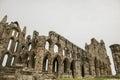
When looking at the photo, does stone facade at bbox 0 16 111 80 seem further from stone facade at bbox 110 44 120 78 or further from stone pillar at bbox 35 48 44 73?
stone facade at bbox 110 44 120 78

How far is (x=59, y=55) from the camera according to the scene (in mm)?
29531

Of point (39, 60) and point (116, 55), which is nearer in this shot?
point (116, 55)

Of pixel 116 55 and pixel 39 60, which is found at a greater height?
pixel 116 55

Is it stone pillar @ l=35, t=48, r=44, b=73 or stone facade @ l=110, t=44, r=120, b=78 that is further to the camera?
stone pillar @ l=35, t=48, r=44, b=73

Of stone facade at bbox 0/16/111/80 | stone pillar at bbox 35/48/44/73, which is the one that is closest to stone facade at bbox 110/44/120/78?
stone facade at bbox 0/16/111/80

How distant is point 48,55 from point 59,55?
340 centimetres

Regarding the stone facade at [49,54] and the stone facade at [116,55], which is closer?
the stone facade at [116,55]

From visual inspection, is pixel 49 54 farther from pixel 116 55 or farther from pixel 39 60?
pixel 116 55

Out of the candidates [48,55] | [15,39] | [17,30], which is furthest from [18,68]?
[17,30]

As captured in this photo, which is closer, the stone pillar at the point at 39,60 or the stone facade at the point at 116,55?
the stone facade at the point at 116,55

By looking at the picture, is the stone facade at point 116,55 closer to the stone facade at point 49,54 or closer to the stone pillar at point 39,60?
the stone facade at point 49,54

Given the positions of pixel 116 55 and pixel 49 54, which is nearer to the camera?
pixel 116 55

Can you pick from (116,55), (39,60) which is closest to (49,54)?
(39,60)

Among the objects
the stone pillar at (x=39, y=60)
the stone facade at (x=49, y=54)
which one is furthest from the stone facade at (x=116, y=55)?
the stone pillar at (x=39, y=60)
